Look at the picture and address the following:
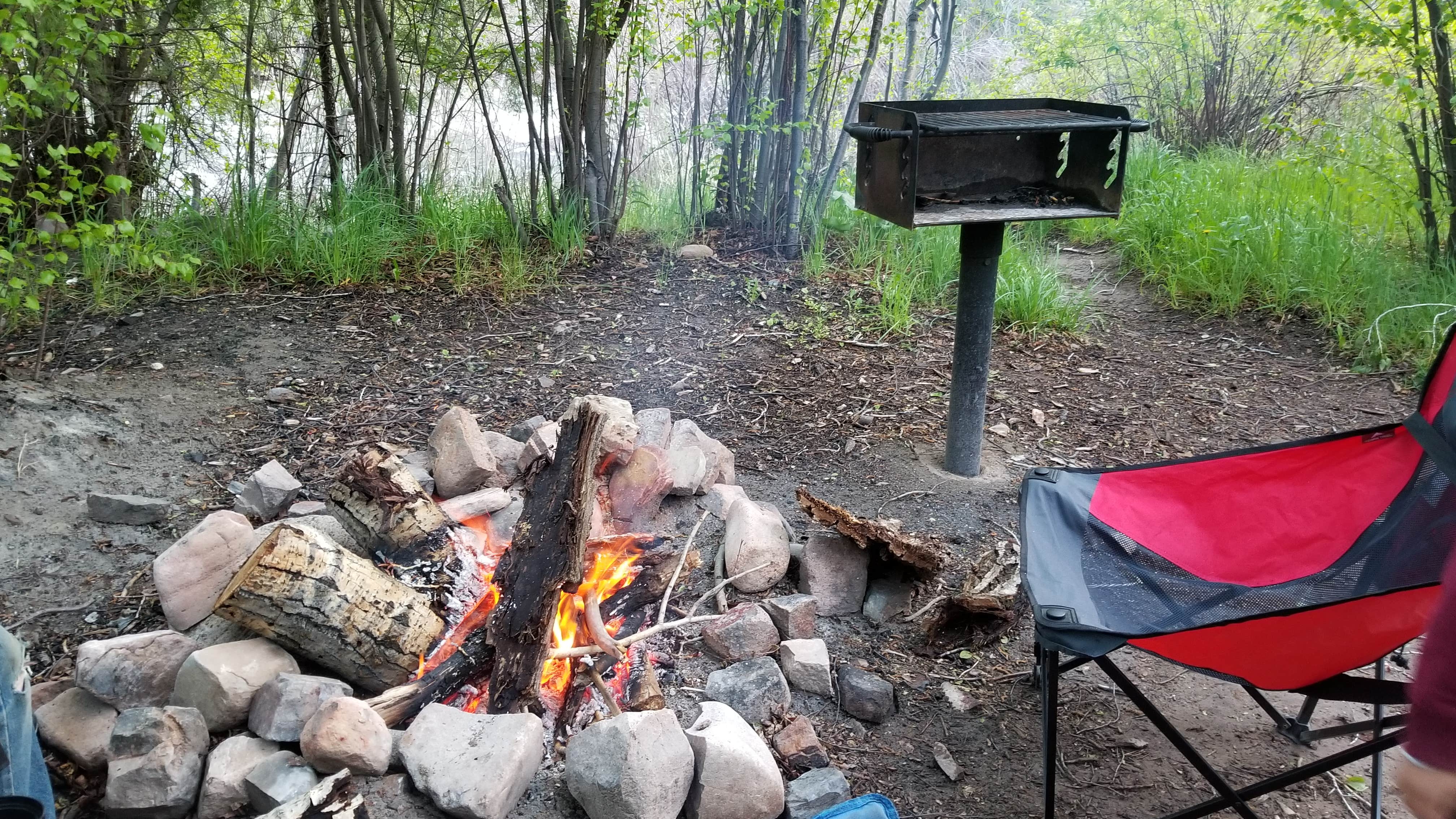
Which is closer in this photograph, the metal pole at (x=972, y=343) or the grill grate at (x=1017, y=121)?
the grill grate at (x=1017, y=121)

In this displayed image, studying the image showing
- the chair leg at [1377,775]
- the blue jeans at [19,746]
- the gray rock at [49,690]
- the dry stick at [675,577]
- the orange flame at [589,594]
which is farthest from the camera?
the dry stick at [675,577]

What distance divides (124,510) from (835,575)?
1908 mm

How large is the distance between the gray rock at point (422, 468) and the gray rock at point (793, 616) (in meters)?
0.99

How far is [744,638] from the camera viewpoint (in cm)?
214

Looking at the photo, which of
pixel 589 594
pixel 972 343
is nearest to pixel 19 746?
pixel 589 594

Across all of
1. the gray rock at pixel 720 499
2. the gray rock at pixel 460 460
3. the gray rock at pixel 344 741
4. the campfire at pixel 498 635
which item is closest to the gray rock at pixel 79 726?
the campfire at pixel 498 635

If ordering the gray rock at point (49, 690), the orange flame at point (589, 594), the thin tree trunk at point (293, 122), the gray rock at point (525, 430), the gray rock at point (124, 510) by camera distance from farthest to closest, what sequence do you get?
1. the thin tree trunk at point (293, 122)
2. the gray rock at point (525, 430)
3. the gray rock at point (124, 510)
4. the orange flame at point (589, 594)
5. the gray rock at point (49, 690)

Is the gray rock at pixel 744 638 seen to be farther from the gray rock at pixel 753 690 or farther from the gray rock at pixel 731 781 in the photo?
the gray rock at pixel 731 781

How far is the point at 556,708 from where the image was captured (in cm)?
194

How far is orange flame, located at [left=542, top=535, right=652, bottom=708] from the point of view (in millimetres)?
1993

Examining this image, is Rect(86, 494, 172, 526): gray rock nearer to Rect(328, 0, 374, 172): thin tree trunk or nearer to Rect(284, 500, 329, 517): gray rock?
Rect(284, 500, 329, 517): gray rock

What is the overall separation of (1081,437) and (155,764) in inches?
118

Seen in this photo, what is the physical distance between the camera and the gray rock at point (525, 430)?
3021mm

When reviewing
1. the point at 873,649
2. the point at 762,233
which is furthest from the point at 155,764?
the point at 762,233
